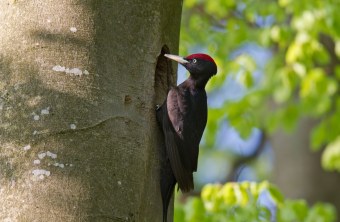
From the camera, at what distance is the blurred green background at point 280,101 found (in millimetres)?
5910

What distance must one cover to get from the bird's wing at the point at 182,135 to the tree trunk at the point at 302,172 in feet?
19.4

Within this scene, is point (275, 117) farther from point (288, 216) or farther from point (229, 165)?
point (229, 165)

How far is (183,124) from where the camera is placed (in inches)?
158

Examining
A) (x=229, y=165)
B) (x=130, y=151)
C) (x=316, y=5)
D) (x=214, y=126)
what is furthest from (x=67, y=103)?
(x=229, y=165)

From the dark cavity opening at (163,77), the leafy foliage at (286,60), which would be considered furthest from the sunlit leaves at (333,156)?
the dark cavity opening at (163,77)

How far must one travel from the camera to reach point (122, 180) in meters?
3.15

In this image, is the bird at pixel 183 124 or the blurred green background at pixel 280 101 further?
the blurred green background at pixel 280 101

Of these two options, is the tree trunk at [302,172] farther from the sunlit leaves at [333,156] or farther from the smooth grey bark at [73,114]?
the smooth grey bark at [73,114]

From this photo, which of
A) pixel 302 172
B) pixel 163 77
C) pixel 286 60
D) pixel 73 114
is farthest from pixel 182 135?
pixel 302 172

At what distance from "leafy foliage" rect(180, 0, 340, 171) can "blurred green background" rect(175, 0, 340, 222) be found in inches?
0.5

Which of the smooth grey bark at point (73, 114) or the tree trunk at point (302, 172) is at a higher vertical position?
the smooth grey bark at point (73, 114)

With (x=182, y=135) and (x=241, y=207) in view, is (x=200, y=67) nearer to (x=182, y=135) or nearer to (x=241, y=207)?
(x=182, y=135)

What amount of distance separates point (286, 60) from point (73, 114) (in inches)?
217

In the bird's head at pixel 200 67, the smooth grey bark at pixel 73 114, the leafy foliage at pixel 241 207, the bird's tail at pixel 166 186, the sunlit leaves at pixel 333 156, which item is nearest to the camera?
the smooth grey bark at pixel 73 114
